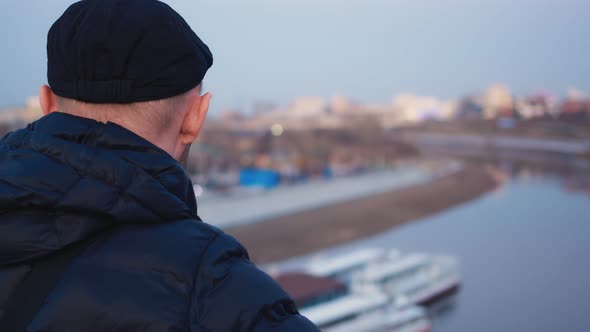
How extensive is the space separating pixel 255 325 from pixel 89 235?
0.09 meters

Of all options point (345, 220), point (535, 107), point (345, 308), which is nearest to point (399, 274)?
point (345, 308)

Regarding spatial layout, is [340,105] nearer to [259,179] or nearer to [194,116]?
[259,179]

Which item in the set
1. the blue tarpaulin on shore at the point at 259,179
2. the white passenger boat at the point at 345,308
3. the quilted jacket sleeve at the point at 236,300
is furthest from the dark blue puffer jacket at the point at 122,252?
the blue tarpaulin on shore at the point at 259,179

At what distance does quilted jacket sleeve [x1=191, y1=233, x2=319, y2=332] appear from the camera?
278 millimetres

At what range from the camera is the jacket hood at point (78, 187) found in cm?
30

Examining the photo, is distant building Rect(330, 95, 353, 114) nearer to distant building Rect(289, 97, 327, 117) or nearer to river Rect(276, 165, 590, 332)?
distant building Rect(289, 97, 327, 117)

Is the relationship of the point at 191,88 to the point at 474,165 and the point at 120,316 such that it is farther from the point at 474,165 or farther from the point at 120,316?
the point at 474,165

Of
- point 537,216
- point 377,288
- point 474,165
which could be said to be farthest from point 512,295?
point 474,165

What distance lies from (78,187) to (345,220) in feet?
28.8

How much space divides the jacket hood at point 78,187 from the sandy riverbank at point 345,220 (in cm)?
624

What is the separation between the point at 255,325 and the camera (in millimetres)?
278

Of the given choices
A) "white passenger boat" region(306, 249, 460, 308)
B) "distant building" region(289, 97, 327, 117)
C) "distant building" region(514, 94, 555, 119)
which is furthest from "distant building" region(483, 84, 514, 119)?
"white passenger boat" region(306, 249, 460, 308)

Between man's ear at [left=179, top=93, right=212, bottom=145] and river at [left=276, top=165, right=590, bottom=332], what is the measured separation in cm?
458

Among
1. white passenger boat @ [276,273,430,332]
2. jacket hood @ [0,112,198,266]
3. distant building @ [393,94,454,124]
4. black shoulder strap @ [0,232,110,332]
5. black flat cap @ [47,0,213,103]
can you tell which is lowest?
distant building @ [393,94,454,124]
